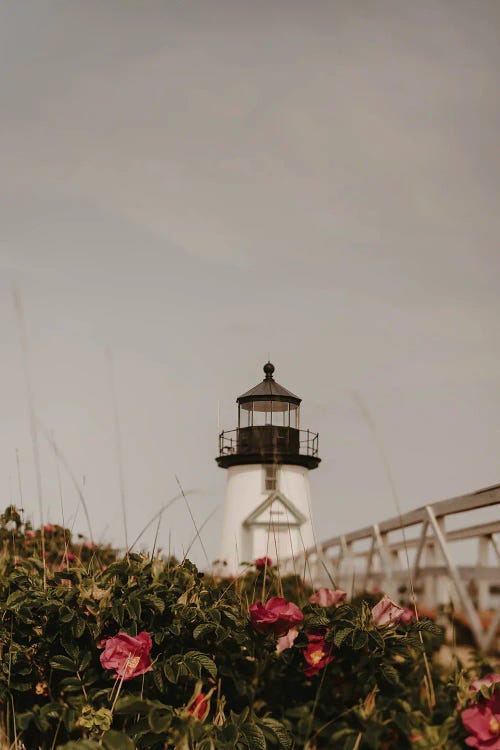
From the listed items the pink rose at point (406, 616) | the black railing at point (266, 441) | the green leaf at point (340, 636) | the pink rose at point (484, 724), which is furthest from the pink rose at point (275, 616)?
the black railing at point (266, 441)

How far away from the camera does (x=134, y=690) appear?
2.57 meters

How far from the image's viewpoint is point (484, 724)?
225cm

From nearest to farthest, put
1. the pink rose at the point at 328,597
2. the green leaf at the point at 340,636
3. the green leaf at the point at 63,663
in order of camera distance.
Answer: the green leaf at the point at 340,636 < the green leaf at the point at 63,663 < the pink rose at the point at 328,597

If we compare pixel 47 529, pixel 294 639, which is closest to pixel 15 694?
pixel 294 639

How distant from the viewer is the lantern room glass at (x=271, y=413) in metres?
19.5

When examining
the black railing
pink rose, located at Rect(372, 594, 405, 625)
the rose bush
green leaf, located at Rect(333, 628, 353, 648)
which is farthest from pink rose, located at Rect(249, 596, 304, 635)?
the black railing

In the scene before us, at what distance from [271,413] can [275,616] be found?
667 inches

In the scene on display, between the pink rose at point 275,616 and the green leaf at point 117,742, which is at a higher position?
the pink rose at point 275,616

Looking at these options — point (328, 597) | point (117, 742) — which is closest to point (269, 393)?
point (328, 597)

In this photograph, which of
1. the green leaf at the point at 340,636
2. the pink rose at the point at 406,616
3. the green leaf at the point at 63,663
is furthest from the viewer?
the pink rose at the point at 406,616

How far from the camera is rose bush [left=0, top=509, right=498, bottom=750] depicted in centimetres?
240

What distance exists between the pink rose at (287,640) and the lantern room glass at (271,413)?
16.7m

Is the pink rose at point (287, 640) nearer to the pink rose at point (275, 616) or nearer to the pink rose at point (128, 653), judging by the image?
the pink rose at point (275, 616)

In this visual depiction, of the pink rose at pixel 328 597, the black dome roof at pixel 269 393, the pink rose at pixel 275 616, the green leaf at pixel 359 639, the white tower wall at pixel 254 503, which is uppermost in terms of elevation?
the black dome roof at pixel 269 393
